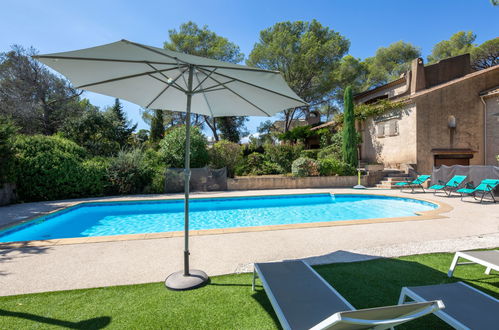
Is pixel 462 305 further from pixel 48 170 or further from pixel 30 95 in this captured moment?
pixel 30 95

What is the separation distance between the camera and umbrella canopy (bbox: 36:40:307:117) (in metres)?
2.70

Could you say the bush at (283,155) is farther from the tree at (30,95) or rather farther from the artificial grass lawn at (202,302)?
the tree at (30,95)

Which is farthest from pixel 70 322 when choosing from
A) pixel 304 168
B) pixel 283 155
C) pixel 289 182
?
pixel 283 155

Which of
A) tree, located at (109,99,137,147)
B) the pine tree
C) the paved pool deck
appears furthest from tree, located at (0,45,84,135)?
the paved pool deck

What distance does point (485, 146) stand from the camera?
53.8 ft

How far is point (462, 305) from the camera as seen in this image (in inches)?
80.9

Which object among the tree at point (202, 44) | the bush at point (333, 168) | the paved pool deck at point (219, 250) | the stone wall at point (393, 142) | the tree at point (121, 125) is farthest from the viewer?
the tree at point (202, 44)

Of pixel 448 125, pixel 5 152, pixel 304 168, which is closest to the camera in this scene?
pixel 5 152

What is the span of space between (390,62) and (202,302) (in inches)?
1356

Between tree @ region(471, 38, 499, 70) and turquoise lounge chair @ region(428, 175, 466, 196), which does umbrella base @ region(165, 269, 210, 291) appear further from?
tree @ region(471, 38, 499, 70)

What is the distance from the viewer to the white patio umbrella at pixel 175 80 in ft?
8.89

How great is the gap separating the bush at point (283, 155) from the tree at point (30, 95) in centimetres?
1514

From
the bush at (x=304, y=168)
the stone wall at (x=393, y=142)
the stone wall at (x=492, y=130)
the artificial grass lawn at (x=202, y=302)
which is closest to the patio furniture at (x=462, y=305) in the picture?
the artificial grass lawn at (x=202, y=302)

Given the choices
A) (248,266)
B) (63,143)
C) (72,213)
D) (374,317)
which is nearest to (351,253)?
(248,266)
